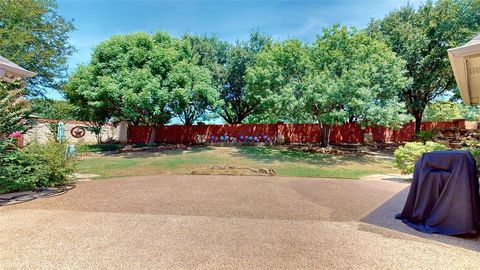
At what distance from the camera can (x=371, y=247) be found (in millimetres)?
2930

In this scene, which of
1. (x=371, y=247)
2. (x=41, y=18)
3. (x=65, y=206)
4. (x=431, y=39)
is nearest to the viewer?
(x=371, y=247)

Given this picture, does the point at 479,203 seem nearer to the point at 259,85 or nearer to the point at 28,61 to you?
the point at 259,85

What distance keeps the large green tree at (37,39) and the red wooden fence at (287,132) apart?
27.5 ft

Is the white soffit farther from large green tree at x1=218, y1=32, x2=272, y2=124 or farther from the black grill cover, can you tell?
large green tree at x1=218, y1=32, x2=272, y2=124

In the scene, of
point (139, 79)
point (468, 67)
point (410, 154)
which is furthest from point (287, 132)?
point (468, 67)

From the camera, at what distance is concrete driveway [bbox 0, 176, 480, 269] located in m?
2.57

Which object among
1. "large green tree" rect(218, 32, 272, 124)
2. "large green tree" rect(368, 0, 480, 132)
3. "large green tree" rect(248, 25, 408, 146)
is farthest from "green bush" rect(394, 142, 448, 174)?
"large green tree" rect(218, 32, 272, 124)

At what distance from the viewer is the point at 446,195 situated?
346cm

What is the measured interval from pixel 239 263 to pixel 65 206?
368 centimetres

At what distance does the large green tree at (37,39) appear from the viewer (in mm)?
14367

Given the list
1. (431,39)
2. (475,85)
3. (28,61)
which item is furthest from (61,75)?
(431,39)

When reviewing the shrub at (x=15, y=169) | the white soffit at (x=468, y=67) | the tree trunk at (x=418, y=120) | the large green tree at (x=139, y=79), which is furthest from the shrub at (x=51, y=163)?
the tree trunk at (x=418, y=120)

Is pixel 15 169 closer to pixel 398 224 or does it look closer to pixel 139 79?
pixel 398 224

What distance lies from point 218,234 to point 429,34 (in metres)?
18.6
